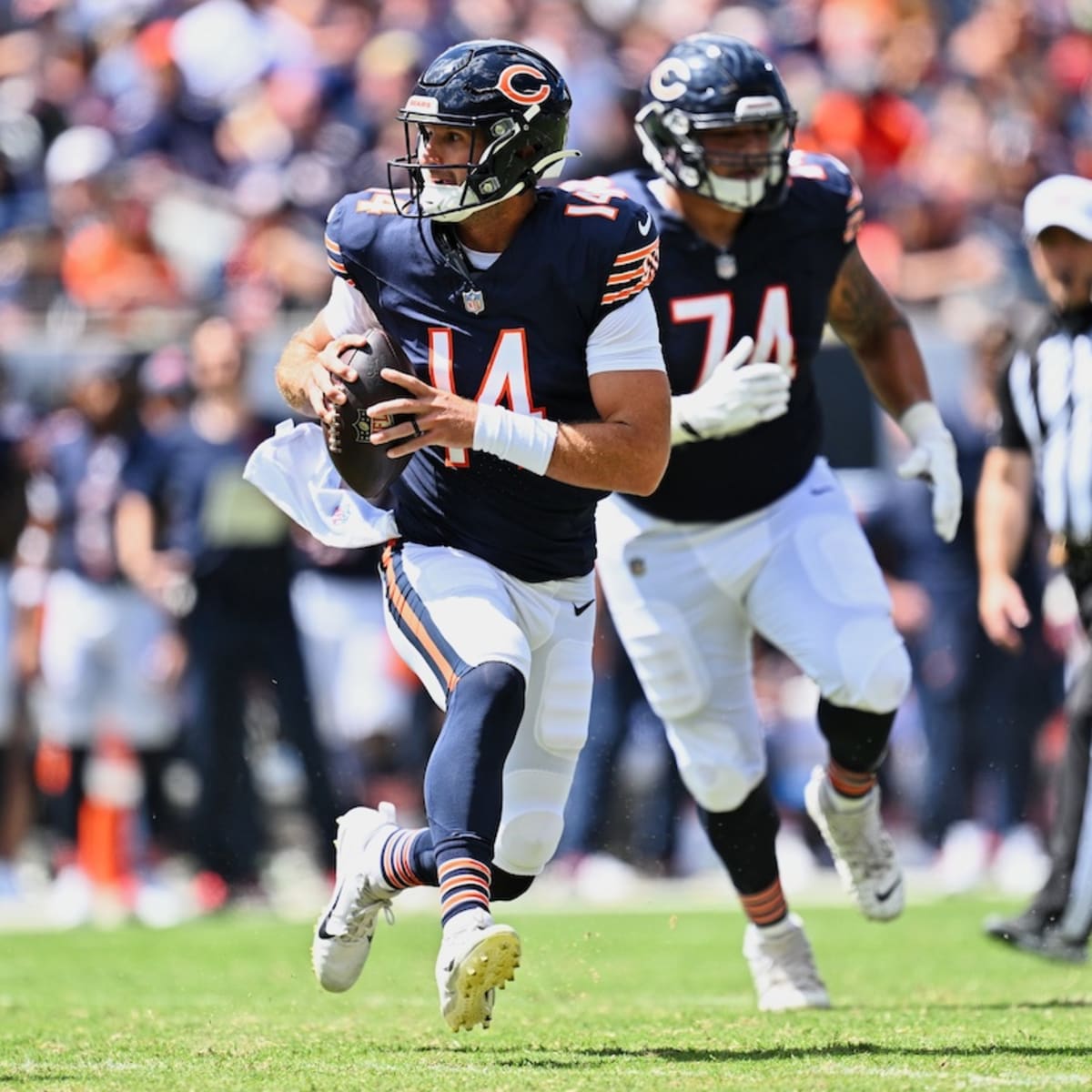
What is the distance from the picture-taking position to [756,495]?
566 cm

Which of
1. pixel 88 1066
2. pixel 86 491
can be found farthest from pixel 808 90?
pixel 88 1066

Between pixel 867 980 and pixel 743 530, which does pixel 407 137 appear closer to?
pixel 743 530

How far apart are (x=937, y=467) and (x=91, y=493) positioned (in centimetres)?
439

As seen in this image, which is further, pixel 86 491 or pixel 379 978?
pixel 86 491

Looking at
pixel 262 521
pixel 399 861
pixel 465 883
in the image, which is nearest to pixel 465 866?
pixel 465 883

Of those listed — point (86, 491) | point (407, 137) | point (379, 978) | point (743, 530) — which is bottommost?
point (379, 978)

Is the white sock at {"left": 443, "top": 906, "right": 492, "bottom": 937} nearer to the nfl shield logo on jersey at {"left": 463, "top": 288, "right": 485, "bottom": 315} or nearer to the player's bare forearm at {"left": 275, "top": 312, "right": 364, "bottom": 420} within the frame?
the player's bare forearm at {"left": 275, "top": 312, "right": 364, "bottom": 420}

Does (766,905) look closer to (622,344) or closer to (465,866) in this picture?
(465,866)

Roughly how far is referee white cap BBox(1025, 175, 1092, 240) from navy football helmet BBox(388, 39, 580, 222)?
2.21 metres

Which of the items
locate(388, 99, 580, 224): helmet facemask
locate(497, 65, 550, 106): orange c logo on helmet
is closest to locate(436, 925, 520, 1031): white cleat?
locate(388, 99, 580, 224): helmet facemask

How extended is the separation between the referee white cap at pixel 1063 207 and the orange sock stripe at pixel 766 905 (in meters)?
2.07

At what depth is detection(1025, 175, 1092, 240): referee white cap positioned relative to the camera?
245 inches

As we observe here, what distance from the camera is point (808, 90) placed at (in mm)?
11914

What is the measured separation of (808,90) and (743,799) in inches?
278
